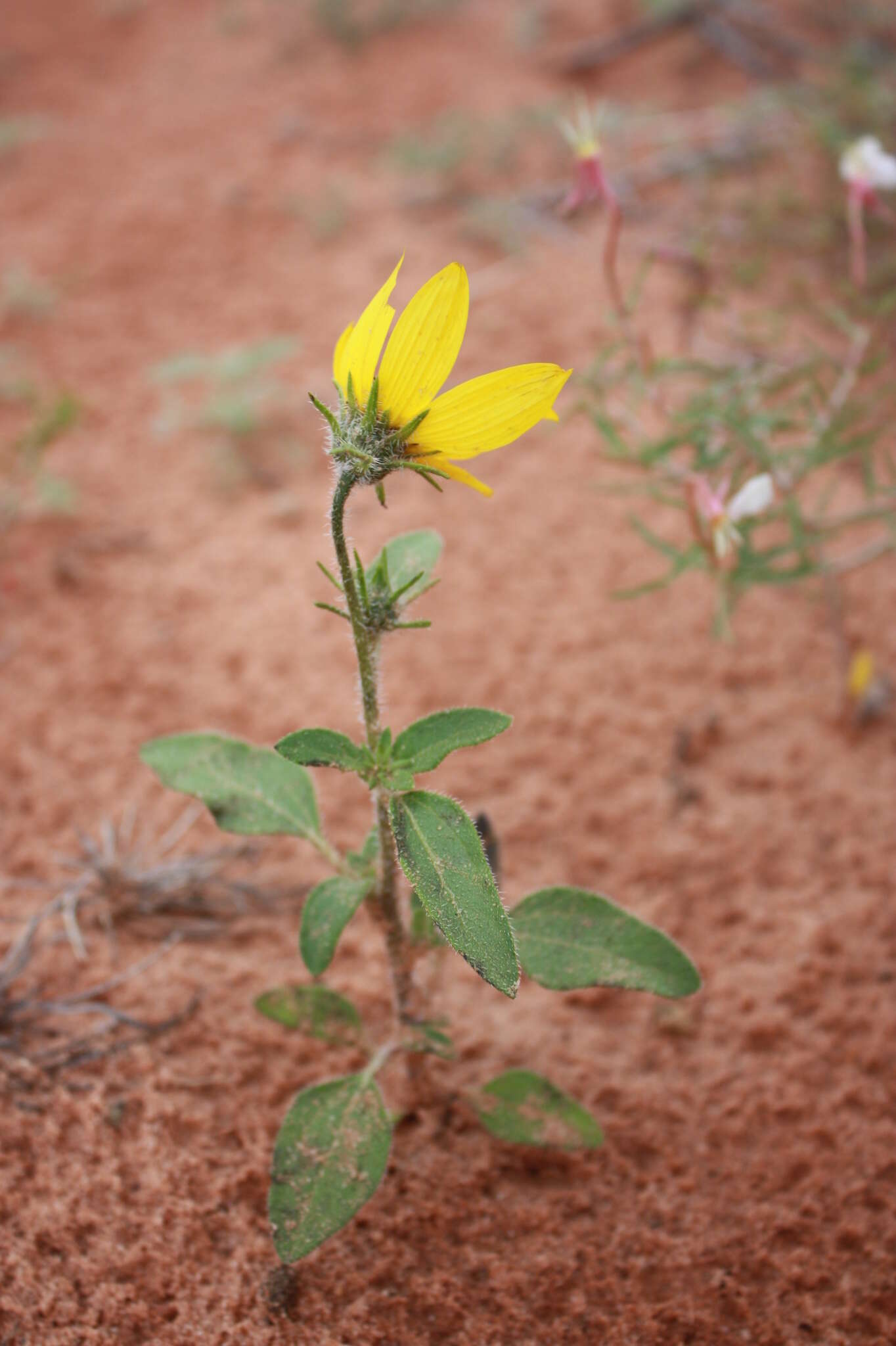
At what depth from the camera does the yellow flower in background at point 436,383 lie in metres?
0.91

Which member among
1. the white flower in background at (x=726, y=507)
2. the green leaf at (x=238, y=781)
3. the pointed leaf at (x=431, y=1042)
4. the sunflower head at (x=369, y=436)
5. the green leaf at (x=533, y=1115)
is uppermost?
the sunflower head at (x=369, y=436)

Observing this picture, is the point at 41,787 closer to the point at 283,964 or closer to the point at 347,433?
the point at 283,964

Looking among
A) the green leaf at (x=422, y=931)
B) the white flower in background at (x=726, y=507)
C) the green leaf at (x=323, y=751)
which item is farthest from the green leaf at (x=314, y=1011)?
the white flower in background at (x=726, y=507)

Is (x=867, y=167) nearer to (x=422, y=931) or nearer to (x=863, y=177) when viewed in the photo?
(x=863, y=177)

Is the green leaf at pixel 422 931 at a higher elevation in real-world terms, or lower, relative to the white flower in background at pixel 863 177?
lower

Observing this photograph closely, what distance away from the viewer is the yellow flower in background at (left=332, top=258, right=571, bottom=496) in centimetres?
91

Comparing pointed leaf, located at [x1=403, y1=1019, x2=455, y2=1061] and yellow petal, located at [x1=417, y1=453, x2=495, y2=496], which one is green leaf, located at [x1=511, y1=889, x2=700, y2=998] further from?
yellow petal, located at [x1=417, y1=453, x2=495, y2=496]

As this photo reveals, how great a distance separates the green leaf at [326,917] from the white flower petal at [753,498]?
2.75 ft

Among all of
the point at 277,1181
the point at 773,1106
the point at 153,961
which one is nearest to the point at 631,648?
the point at 773,1106

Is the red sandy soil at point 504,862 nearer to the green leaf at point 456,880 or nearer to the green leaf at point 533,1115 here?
the green leaf at point 533,1115

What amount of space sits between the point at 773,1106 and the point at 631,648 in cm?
102

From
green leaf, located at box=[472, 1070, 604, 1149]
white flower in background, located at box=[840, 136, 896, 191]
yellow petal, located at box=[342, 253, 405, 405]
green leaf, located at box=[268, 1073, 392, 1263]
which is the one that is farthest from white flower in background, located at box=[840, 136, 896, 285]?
green leaf, located at box=[268, 1073, 392, 1263]

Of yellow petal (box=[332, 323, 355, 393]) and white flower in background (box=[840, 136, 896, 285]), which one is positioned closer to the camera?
yellow petal (box=[332, 323, 355, 393])

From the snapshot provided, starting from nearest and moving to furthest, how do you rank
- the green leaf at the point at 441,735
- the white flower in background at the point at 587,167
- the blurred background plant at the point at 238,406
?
the green leaf at the point at 441,735 → the white flower in background at the point at 587,167 → the blurred background plant at the point at 238,406
